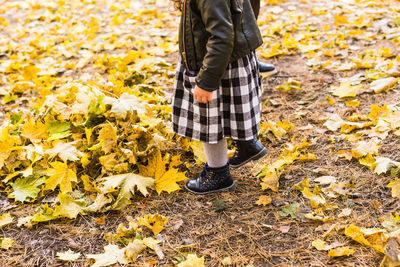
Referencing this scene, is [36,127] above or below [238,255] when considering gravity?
above

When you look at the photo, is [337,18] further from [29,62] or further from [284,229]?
[29,62]

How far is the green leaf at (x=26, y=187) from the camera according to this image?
7.09 feet

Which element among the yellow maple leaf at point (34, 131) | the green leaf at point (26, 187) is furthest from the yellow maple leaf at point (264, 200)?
the yellow maple leaf at point (34, 131)

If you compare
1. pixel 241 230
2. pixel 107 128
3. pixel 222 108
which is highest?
pixel 222 108

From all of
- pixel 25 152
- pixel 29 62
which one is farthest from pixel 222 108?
pixel 29 62

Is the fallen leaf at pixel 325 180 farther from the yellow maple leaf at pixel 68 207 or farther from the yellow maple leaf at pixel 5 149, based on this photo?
the yellow maple leaf at pixel 5 149

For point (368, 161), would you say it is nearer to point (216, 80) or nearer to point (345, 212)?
point (345, 212)

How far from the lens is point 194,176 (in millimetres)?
2365

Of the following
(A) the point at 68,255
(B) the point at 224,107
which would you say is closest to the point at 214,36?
(B) the point at 224,107

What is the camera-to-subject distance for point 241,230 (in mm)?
1904

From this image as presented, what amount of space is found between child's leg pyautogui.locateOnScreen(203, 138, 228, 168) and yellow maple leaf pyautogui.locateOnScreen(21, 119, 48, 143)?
1194 millimetres

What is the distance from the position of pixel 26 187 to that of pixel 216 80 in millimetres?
1412

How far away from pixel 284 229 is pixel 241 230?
9.0 inches

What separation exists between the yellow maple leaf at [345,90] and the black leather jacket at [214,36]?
5.03 feet
